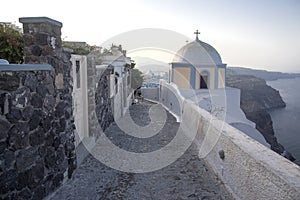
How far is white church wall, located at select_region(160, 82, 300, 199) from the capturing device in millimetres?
2674

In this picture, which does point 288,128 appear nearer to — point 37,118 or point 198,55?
point 198,55

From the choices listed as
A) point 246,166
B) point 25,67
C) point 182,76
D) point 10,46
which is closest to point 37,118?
point 25,67

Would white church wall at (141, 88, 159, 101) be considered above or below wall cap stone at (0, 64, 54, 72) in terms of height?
below

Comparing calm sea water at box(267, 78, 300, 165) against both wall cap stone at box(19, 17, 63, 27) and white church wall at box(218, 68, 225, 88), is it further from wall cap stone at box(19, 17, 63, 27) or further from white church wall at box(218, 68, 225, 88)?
wall cap stone at box(19, 17, 63, 27)

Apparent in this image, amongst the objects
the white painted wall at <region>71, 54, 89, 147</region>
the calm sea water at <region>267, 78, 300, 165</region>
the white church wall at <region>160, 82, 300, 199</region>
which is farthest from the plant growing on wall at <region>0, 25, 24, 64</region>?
the calm sea water at <region>267, 78, 300, 165</region>

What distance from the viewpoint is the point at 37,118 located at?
3.30 metres

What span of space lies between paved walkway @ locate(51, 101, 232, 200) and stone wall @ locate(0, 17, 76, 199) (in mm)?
358

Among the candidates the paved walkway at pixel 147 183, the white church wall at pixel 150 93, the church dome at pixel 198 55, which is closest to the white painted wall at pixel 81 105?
the paved walkway at pixel 147 183

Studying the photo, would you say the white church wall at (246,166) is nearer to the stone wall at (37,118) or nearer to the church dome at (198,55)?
the stone wall at (37,118)

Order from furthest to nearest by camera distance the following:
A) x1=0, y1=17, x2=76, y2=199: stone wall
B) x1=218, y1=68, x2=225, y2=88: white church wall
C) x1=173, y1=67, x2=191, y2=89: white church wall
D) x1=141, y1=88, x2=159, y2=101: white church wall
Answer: x1=141, y1=88, x2=159, y2=101: white church wall → x1=218, y1=68, x2=225, y2=88: white church wall → x1=173, y1=67, x2=191, y2=89: white church wall → x1=0, y1=17, x2=76, y2=199: stone wall

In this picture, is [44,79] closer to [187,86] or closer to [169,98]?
[169,98]

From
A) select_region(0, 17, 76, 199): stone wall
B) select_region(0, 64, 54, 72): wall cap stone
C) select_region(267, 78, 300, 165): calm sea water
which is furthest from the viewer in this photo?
select_region(267, 78, 300, 165): calm sea water

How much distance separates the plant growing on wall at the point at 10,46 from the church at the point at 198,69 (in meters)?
17.1

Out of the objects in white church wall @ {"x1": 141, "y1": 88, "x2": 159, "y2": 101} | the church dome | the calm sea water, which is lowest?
the calm sea water
